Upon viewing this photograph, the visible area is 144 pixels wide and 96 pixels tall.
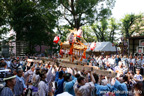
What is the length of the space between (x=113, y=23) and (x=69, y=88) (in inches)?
1365

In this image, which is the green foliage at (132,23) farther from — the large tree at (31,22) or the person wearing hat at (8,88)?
the person wearing hat at (8,88)

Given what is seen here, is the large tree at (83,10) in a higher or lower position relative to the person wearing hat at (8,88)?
higher

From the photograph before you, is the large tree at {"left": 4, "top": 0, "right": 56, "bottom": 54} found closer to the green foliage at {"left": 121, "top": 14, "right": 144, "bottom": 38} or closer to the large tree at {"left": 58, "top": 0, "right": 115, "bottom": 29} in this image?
the large tree at {"left": 58, "top": 0, "right": 115, "bottom": 29}

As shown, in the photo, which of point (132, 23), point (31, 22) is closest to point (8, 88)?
point (31, 22)

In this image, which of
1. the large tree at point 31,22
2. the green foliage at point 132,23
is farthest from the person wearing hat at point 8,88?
the green foliage at point 132,23

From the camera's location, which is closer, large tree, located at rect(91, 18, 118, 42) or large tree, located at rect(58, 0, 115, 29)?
large tree, located at rect(58, 0, 115, 29)

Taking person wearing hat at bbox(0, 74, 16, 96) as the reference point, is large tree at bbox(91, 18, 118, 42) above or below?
above

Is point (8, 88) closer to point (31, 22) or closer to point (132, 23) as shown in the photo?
point (31, 22)

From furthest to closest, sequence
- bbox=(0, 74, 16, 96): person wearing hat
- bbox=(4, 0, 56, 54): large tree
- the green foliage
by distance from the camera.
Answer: the green foliage
bbox=(4, 0, 56, 54): large tree
bbox=(0, 74, 16, 96): person wearing hat

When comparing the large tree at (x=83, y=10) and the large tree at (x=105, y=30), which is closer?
the large tree at (x=83, y=10)

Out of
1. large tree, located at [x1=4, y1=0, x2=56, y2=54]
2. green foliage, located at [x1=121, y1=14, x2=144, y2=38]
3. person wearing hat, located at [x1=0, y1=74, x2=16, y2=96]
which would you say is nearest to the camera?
person wearing hat, located at [x1=0, y1=74, x2=16, y2=96]

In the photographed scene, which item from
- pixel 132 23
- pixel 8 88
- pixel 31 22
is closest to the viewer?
pixel 8 88

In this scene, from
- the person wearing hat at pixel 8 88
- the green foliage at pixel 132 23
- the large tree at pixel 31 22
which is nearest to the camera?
the person wearing hat at pixel 8 88

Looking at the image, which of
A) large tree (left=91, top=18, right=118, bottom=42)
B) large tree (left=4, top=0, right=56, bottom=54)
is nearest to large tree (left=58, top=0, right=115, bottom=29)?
large tree (left=4, top=0, right=56, bottom=54)
